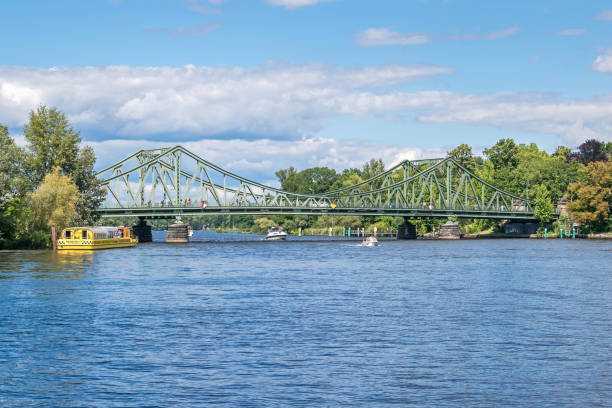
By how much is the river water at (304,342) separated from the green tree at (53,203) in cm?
4074

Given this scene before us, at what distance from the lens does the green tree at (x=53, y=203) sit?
98.3 m

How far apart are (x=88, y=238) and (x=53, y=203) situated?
6529mm

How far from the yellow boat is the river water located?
129 feet

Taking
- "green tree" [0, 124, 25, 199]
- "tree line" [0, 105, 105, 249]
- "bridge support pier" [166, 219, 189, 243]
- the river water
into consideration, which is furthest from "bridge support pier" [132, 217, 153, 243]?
the river water

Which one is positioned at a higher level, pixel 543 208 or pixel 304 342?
pixel 543 208

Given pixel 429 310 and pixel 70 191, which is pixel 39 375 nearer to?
pixel 429 310

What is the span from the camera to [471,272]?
68.8 metres

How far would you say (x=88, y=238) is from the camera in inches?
4013

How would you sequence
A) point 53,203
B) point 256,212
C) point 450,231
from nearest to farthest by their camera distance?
point 53,203 < point 256,212 < point 450,231

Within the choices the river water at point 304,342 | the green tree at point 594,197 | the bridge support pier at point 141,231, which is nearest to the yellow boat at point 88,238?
the river water at point 304,342

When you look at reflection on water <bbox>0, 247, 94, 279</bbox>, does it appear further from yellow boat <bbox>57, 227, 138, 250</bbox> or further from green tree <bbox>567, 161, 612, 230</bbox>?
green tree <bbox>567, 161, 612, 230</bbox>

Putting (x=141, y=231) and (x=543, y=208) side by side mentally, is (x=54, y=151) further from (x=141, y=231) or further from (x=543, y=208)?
(x=543, y=208)

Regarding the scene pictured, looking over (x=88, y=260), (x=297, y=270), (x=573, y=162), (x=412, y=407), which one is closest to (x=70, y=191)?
(x=88, y=260)

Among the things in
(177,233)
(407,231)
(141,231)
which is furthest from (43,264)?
(407,231)
